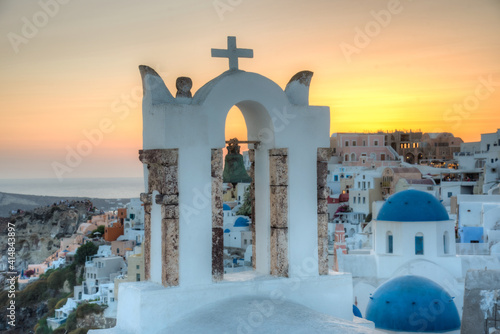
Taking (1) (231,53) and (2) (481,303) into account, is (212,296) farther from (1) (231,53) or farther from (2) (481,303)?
(2) (481,303)

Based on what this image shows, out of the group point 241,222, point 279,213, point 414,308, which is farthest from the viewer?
point 241,222

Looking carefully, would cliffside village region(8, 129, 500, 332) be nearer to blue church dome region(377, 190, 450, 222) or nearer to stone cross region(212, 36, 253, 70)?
blue church dome region(377, 190, 450, 222)

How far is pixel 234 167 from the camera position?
30.1 ft

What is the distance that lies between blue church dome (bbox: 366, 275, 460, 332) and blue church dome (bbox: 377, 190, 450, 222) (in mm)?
8262

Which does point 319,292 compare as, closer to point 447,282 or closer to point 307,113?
point 307,113

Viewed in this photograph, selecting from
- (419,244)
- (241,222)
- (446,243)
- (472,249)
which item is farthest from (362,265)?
(241,222)

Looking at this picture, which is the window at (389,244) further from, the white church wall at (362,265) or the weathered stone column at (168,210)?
the weathered stone column at (168,210)

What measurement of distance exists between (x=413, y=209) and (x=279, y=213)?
50.2ft

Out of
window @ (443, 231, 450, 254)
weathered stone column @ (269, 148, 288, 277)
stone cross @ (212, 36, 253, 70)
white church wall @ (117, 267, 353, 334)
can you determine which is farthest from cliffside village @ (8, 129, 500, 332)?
stone cross @ (212, 36, 253, 70)

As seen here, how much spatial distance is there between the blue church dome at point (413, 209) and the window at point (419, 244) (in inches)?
21.8

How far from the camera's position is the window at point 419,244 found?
2358 centimetres

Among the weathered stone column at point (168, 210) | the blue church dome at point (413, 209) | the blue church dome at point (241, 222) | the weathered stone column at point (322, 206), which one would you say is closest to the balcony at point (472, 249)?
the blue church dome at point (413, 209)

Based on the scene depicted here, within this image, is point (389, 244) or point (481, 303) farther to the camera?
point (389, 244)

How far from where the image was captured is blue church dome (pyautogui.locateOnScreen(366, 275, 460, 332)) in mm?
14461
